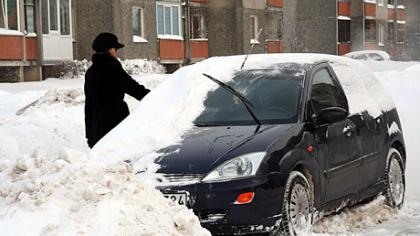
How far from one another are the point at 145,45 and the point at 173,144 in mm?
30547

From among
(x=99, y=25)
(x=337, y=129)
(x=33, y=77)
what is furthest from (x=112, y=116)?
(x=99, y=25)

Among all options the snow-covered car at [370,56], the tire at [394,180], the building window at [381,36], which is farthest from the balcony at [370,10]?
the tire at [394,180]

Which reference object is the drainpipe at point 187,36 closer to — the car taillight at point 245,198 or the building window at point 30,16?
the building window at point 30,16

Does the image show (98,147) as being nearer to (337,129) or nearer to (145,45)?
(337,129)

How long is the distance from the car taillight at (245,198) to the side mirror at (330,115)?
4.28 ft

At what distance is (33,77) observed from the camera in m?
31.8

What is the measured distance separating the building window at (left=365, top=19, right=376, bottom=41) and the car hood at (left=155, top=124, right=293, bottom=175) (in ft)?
191

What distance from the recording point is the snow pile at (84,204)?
16.9 ft

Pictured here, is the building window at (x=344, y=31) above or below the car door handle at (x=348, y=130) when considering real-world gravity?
above

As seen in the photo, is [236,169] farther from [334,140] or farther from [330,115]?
[334,140]

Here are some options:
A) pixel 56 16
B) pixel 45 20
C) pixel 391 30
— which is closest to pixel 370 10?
pixel 391 30

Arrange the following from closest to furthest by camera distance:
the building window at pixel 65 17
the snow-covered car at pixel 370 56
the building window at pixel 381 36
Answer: the building window at pixel 65 17
the snow-covered car at pixel 370 56
the building window at pixel 381 36

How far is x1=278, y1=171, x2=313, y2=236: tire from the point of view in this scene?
258 inches

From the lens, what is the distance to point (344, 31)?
200ft
